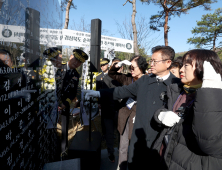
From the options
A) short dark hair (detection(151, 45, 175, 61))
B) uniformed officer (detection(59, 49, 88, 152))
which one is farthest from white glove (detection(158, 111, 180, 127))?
uniformed officer (detection(59, 49, 88, 152))

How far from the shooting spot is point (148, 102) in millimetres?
1883

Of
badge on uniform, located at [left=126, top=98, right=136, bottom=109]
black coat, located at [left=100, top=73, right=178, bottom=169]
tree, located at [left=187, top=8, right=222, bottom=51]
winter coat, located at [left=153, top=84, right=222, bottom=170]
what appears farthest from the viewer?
tree, located at [left=187, top=8, right=222, bottom=51]

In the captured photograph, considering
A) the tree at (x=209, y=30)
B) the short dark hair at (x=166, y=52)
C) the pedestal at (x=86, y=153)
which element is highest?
the tree at (x=209, y=30)

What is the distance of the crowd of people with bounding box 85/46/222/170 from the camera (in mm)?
980

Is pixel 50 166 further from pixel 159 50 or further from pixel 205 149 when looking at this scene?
pixel 159 50

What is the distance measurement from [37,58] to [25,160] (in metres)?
0.84

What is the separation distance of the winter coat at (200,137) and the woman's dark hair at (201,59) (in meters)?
0.29

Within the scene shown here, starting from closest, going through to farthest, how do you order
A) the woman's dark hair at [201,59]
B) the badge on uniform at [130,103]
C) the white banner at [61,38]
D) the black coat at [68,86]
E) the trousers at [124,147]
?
1. the white banner at [61,38]
2. the woman's dark hair at [201,59]
3. the badge on uniform at [130,103]
4. the trousers at [124,147]
5. the black coat at [68,86]

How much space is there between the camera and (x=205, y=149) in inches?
38.6

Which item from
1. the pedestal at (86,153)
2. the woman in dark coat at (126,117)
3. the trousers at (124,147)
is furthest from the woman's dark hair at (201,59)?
the pedestal at (86,153)

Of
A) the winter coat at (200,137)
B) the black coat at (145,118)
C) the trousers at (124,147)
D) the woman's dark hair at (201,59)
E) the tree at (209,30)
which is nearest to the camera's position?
the winter coat at (200,137)

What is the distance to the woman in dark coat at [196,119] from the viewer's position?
96 centimetres

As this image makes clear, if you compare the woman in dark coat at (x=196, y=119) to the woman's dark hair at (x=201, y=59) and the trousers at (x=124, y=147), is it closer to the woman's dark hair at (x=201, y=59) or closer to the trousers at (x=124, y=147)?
the woman's dark hair at (x=201, y=59)

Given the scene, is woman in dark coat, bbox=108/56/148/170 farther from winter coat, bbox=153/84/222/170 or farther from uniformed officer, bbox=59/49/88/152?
winter coat, bbox=153/84/222/170
